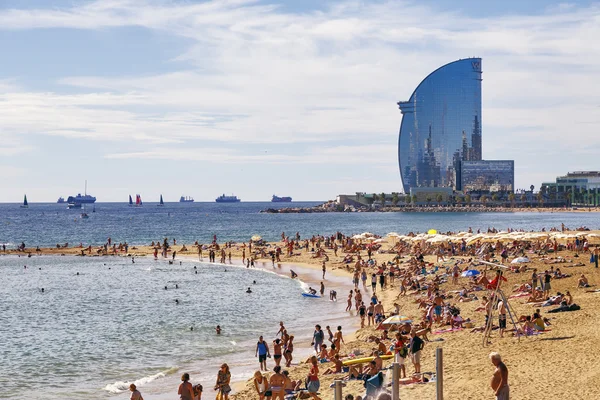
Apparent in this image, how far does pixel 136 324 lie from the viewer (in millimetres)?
28938

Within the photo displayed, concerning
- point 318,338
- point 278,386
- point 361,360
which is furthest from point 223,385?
point 318,338

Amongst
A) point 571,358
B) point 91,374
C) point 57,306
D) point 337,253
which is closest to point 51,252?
point 337,253

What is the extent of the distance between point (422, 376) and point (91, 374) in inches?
406

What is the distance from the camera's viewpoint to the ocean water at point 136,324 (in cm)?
2020

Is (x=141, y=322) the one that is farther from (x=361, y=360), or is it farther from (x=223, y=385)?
(x=361, y=360)

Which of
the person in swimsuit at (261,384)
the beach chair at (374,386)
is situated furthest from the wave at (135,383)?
the beach chair at (374,386)

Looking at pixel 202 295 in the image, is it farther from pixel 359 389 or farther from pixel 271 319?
pixel 359 389

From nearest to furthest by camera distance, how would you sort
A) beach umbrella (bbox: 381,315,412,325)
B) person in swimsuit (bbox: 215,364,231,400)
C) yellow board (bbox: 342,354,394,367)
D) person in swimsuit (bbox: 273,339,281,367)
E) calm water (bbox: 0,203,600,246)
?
person in swimsuit (bbox: 215,364,231,400) < yellow board (bbox: 342,354,394,367) < person in swimsuit (bbox: 273,339,281,367) < beach umbrella (bbox: 381,315,412,325) < calm water (bbox: 0,203,600,246)

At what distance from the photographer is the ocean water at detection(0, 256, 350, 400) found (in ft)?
66.3

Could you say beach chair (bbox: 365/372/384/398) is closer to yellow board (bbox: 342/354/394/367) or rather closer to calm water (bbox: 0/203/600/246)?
yellow board (bbox: 342/354/394/367)

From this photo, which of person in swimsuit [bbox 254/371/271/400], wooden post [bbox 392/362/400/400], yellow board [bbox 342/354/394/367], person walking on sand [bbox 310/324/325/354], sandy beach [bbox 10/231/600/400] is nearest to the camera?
wooden post [bbox 392/362/400/400]

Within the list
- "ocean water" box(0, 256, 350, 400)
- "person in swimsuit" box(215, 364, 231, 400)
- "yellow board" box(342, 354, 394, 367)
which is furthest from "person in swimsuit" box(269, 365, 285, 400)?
"ocean water" box(0, 256, 350, 400)

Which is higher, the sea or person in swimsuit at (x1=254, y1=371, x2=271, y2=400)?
person in swimsuit at (x1=254, y1=371, x2=271, y2=400)

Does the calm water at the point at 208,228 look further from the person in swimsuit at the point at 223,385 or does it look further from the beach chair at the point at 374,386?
the beach chair at the point at 374,386
